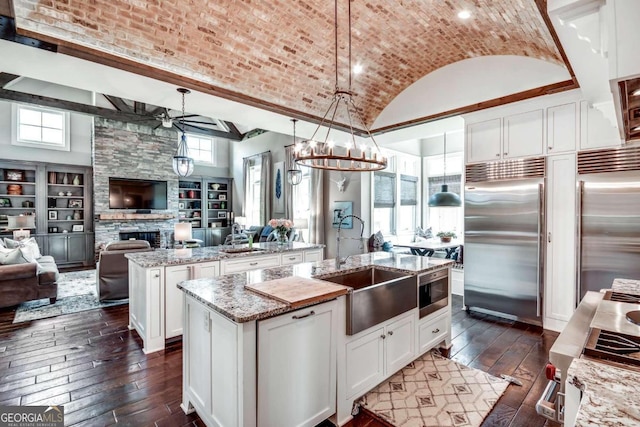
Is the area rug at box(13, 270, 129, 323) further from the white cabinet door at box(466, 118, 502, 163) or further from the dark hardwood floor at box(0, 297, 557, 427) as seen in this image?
the white cabinet door at box(466, 118, 502, 163)

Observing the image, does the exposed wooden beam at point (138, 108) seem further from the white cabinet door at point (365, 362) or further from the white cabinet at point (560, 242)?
the white cabinet at point (560, 242)

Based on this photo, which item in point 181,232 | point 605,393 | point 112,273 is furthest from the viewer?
point 112,273

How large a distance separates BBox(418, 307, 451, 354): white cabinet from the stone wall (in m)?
8.30

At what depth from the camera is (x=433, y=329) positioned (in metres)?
3.08

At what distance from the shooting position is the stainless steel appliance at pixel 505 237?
12.7 ft

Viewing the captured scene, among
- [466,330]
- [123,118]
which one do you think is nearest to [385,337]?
[466,330]

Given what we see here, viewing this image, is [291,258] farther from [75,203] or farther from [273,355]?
[75,203]

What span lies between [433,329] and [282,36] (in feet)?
11.7

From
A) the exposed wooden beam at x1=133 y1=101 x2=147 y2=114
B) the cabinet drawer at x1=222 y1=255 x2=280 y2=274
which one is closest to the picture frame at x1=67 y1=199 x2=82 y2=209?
the exposed wooden beam at x1=133 y1=101 x2=147 y2=114

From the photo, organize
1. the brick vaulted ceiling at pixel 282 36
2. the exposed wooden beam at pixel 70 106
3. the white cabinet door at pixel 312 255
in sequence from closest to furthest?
the brick vaulted ceiling at pixel 282 36, the white cabinet door at pixel 312 255, the exposed wooden beam at pixel 70 106

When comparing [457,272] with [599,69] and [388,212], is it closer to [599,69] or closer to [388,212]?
[388,212]

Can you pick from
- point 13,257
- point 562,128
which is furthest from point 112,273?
point 562,128

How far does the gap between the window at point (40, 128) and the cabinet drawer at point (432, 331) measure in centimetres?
976

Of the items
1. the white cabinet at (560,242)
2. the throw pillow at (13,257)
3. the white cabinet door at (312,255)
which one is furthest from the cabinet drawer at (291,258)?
the throw pillow at (13,257)
